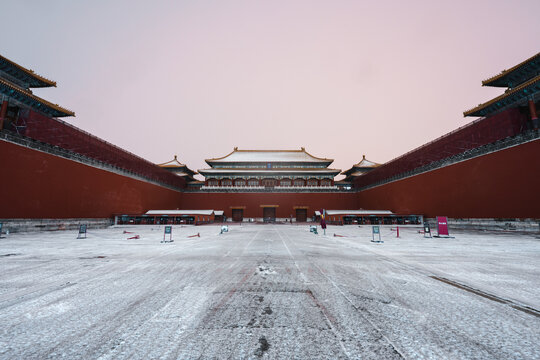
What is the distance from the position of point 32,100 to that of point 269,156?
32.3 metres

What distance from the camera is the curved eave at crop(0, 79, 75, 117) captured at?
55.7ft

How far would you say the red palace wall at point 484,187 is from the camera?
49.0 feet

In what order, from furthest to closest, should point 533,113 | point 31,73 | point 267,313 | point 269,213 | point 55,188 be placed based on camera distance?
point 269,213 < point 31,73 < point 55,188 < point 533,113 < point 267,313

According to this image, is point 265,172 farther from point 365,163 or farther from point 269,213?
point 365,163

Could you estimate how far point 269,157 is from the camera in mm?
43500

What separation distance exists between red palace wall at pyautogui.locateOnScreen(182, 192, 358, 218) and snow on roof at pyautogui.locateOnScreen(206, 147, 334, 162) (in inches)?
292

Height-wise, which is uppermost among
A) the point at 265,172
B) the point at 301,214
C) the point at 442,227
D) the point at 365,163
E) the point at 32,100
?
the point at 365,163

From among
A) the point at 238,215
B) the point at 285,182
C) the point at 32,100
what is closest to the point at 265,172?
the point at 285,182

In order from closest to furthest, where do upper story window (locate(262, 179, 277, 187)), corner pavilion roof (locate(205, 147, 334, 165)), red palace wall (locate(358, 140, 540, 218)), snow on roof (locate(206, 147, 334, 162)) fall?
red palace wall (locate(358, 140, 540, 218)) → upper story window (locate(262, 179, 277, 187)) → corner pavilion roof (locate(205, 147, 334, 165)) → snow on roof (locate(206, 147, 334, 162))

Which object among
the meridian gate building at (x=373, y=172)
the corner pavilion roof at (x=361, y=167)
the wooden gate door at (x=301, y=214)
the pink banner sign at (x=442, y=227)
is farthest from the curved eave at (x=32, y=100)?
the corner pavilion roof at (x=361, y=167)

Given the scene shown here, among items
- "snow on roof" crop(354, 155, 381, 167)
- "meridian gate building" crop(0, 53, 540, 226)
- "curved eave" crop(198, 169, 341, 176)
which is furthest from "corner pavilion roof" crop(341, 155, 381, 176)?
"meridian gate building" crop(0, 53, 540, 226)

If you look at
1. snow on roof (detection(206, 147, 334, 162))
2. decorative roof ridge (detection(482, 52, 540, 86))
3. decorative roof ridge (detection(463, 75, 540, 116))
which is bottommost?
decorative roof ridge (detection(463, 75, 540, 116))

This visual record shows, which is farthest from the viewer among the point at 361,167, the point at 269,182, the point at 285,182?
the point at 361,167

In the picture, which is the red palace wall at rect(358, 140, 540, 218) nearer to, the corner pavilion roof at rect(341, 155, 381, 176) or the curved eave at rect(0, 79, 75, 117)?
the corner pavilion roof at rect(341, 155, 381, 176)
